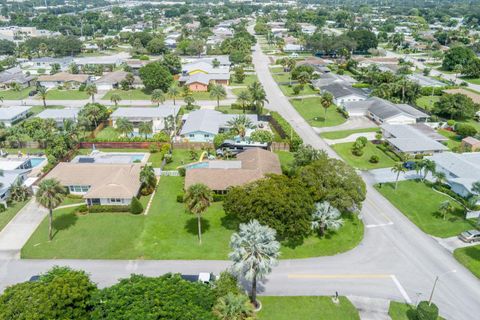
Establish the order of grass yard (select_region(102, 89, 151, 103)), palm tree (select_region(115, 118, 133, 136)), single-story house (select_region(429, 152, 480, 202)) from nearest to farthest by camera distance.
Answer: single-story house (select_region(429, 152, 480, 202)) → palm tree (select_region(115, 118, 133, 136)) → grass yard (select_region(102, 89, 151, 103))

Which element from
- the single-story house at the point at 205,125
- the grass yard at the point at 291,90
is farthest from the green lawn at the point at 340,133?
the grass yard at the point at 291,90

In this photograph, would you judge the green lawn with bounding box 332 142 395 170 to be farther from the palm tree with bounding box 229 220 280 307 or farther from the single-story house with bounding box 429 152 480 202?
the palm tree with bounding box 229 220 280 307

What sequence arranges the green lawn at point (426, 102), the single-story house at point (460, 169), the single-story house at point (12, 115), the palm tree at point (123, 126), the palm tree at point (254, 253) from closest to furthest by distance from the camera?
the palm tree at point (254, 253)
the single-story house at point (460, 169)
the palm tree at point (123, 126)
the single-story house at point (12, 115)
the green lawn at point (426, 102)

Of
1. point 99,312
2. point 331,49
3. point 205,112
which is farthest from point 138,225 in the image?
→ point 331,49

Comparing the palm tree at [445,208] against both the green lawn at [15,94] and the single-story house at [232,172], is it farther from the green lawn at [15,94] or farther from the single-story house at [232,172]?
the green lawn at [15,94]

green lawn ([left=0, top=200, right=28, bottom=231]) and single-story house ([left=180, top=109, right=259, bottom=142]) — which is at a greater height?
single-story house ([left=180, top=109, right=259, bottom=142])

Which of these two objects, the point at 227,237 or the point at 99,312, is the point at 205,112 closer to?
the point at 227,237

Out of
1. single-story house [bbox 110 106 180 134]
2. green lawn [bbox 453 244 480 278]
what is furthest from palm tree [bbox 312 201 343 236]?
single-story house [bbox 110 106 180 134]
